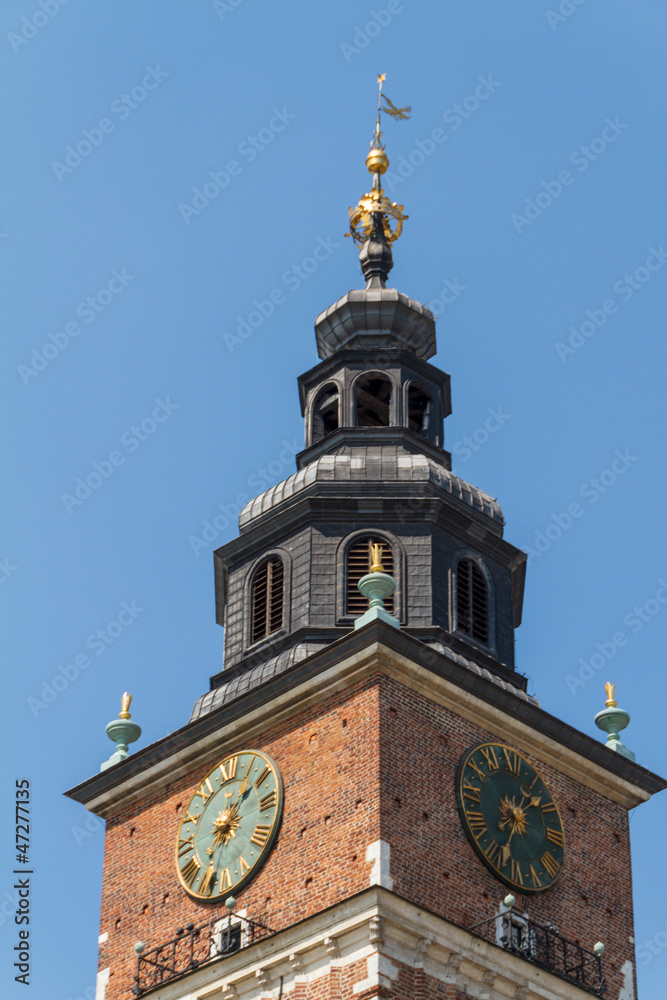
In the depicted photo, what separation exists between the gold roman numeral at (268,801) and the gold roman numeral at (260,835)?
0.35 meters

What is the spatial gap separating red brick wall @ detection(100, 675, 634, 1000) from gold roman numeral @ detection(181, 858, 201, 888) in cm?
26

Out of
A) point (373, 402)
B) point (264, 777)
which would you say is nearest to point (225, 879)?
point (264, 777)

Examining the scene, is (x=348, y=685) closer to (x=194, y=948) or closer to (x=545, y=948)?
(x=194, y=948)

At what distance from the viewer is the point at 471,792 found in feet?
140

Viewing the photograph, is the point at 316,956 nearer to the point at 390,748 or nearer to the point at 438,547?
the point at 390,748

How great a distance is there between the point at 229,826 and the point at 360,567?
5.79m

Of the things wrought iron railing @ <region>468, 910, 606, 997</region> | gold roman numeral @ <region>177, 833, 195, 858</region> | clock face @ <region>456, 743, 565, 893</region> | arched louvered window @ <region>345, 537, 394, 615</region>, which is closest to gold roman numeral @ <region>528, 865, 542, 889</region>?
clock face @ <region>456, 743, 565, 893</region>

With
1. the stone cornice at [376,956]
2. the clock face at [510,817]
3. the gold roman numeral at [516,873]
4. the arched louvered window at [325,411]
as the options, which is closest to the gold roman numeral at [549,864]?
the clock face at [510,817]

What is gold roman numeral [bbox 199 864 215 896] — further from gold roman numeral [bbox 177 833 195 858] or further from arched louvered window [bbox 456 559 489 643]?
arched louvered window [bbox 456 559 489 643]

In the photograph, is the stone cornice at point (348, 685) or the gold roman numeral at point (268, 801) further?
the gold roman numeral at point (268, 801)

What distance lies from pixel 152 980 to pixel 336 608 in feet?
25.1

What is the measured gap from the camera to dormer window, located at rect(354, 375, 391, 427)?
5100 cm

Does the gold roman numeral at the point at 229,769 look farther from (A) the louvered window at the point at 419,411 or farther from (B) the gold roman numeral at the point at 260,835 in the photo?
(A) the louvered window at the point at 419,411

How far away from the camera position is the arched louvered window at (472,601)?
151 ft
